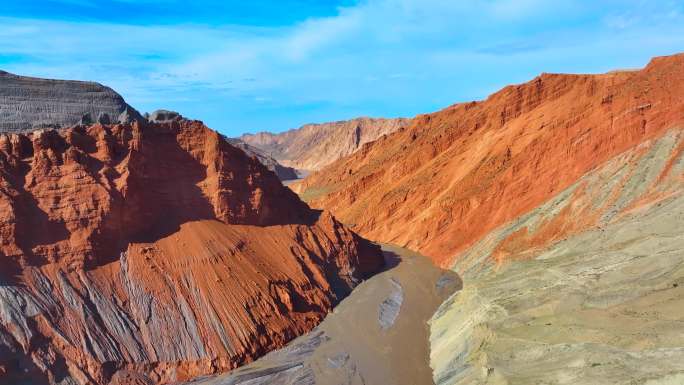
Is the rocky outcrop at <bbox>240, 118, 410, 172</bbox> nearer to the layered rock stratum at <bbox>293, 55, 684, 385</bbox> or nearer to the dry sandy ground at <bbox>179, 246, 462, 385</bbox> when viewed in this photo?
the layered rock stratum at <bbox>293, 55, 684, 385</bbox>

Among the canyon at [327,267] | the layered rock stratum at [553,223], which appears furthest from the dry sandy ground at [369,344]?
the layered rock stratum at [553,223]

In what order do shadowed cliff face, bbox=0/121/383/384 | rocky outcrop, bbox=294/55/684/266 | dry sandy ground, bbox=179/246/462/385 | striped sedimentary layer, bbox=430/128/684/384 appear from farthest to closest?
rocky outcrop, bbox=294/55/684/266 < dry sandy ground, bbox=179/246/462/385 < shadowed cliff face, bbox=0/121/383/384 < striped sedimentary layer, bbox=430/128/684/384

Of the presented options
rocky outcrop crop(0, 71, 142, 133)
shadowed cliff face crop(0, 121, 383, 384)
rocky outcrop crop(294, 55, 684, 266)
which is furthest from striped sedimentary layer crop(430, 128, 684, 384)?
rocky outcrop crop(0, 71, 142, 133)

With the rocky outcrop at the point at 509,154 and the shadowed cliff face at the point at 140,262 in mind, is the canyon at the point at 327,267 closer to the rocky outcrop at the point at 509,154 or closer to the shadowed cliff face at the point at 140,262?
the shadowed cliff face at the point at 140,262

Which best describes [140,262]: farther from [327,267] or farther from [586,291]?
[586,291]

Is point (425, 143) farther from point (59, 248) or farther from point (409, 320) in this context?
point (59, 248)
